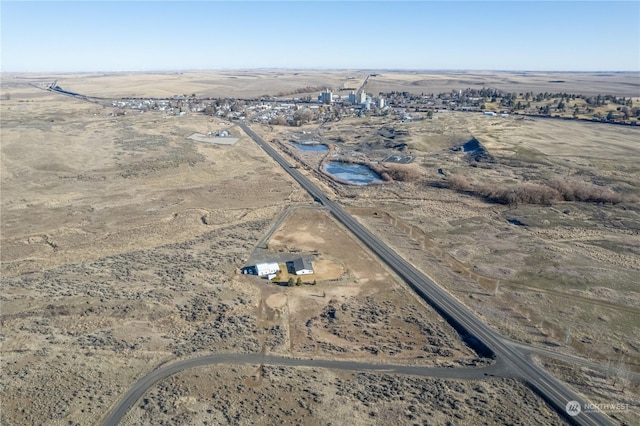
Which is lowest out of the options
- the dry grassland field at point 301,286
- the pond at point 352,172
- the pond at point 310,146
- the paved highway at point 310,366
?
the paved highway at point 310,366

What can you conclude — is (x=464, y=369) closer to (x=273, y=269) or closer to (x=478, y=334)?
(x=478, y=334)

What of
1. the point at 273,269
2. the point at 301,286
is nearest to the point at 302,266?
the point at 301,286

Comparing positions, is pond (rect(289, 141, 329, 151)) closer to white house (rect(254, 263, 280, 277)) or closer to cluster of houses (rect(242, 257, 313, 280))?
cluster of houses (rect(242, 257, 313, 280))

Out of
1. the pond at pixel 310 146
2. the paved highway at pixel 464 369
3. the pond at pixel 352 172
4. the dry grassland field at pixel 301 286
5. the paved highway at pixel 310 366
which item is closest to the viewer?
the paved highway at pixel 464 369

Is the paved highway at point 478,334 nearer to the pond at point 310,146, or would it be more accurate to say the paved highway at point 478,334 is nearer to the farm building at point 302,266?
the farm building at point 302,266

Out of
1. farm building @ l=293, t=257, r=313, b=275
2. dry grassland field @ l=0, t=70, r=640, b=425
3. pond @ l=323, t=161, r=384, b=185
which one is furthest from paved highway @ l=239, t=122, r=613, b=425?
pond @ l=323, t=161, r=384, b=185

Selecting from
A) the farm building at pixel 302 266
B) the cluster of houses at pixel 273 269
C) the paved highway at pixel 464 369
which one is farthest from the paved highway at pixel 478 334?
the cluster of houses at pixel 273 269

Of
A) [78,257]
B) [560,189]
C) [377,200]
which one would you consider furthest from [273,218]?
[560,189]
